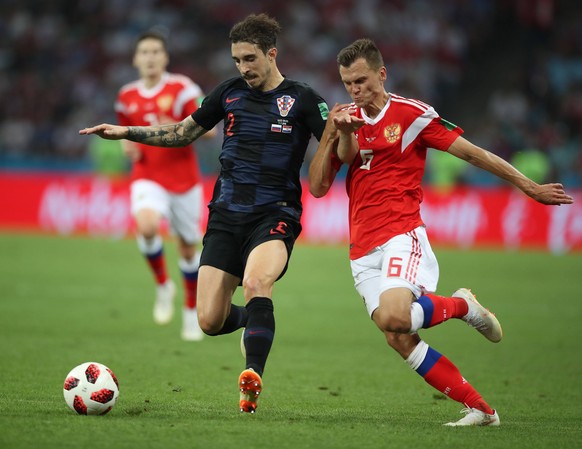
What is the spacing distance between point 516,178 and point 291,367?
11.1 ft

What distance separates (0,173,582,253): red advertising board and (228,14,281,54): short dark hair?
557 inches

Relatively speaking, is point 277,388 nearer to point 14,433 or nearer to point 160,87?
point 14,433

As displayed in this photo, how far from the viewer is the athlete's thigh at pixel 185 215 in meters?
10.9

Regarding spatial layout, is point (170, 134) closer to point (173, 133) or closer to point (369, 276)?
point (173, 133)

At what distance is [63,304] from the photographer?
12.9m

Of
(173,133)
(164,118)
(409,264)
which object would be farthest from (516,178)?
(164,118)

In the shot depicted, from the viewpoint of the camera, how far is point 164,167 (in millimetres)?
10852

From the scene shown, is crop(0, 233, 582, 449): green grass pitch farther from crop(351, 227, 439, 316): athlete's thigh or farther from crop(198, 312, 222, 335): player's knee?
crop(351, 227, 439, 316): athlete's thigh

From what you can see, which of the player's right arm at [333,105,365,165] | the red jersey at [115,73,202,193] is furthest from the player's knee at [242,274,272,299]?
the red jersey at [115,73,202,193]

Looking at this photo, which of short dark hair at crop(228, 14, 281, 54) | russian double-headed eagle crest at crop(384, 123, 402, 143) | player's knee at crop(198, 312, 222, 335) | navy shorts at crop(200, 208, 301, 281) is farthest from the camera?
player's knee at crop(198, 312, 222, 335)

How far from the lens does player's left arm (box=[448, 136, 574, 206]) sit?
243 inches

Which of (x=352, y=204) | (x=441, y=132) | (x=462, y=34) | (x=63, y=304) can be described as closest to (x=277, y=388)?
(x=352, y=204)

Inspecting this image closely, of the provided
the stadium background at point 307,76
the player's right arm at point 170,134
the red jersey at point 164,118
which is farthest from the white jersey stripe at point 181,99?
the stadium background at point 307,76

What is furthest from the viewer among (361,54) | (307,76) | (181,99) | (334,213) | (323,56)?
(323,56)
